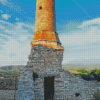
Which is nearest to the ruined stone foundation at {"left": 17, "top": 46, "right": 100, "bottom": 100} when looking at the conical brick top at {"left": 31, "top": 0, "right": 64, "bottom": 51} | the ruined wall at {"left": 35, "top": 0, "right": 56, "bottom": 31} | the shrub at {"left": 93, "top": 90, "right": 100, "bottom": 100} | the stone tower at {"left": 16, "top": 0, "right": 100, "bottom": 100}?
the stone tower at {"left": 16, "top": 0, "right": 100, "bottom": 100}

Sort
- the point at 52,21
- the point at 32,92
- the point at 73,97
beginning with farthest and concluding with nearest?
1. the point at 52,21
2. the point at 73,97
3. the point at 32,92

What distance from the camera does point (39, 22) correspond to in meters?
6.00

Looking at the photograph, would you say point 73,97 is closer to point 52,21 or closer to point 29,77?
point 29,77

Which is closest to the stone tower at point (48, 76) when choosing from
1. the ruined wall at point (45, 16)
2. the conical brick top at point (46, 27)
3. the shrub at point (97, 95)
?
the conical brick top at point (46, 27)

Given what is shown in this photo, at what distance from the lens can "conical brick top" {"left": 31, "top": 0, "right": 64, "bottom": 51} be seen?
5.58 meters

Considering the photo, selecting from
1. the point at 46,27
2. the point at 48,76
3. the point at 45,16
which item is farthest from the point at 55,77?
the point at 45,16

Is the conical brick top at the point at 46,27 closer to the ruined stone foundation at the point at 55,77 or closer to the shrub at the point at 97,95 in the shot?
the ruined stone foundation at the point at 55,77

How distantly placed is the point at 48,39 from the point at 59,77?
2.22 meters

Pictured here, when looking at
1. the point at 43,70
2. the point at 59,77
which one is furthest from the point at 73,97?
the point at 43,70

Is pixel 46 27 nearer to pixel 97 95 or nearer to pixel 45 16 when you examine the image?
pixel 45 16

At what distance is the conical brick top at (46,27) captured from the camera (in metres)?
5.58

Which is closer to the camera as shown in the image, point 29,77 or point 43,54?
point 29,77

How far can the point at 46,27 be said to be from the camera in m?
5.89

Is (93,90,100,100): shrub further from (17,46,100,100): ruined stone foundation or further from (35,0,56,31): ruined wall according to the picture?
(35,0,56,31): ruined wall
